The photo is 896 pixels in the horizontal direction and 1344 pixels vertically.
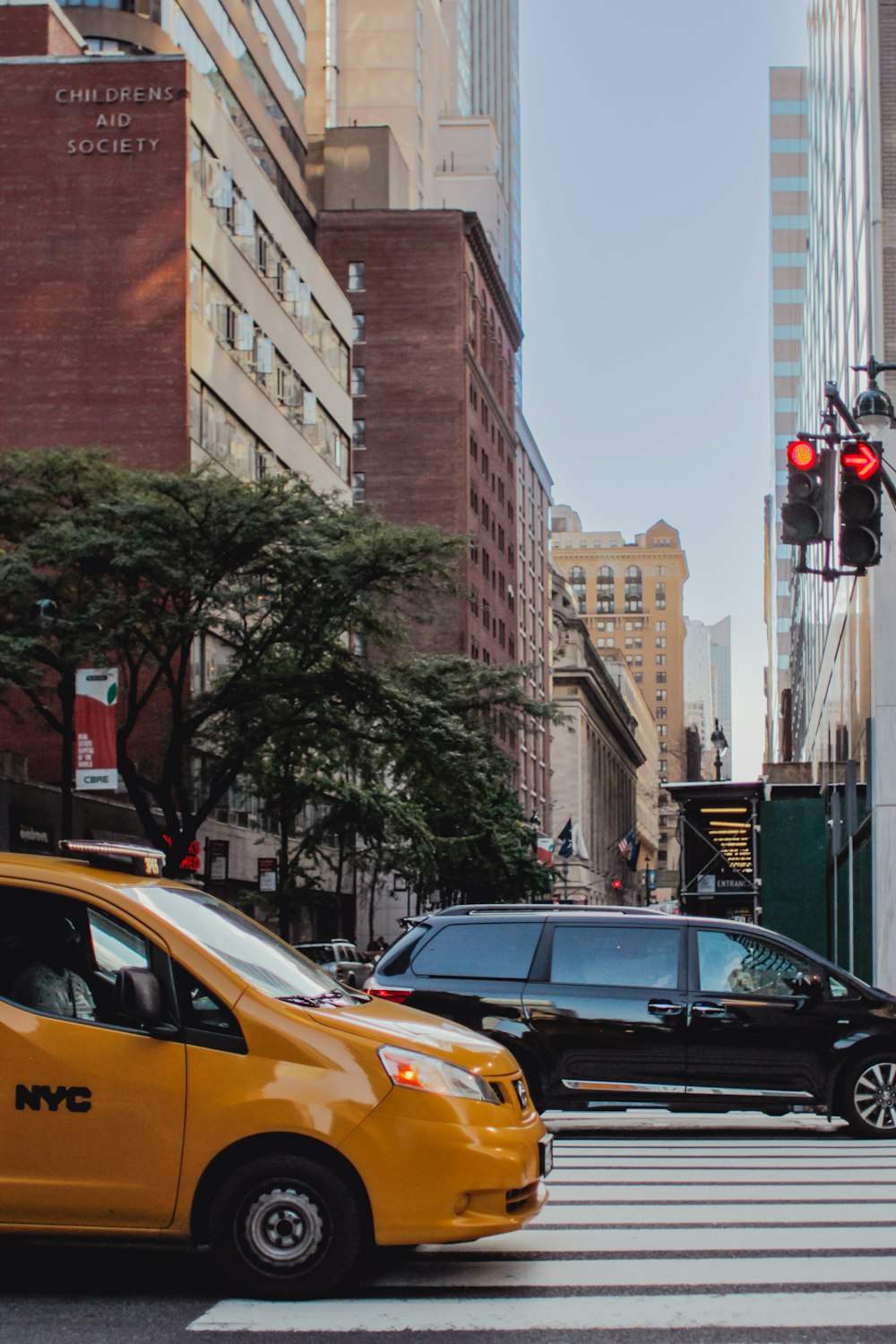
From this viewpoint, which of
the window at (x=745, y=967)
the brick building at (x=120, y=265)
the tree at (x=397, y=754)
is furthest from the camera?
the brick building at (x=120, y=265)

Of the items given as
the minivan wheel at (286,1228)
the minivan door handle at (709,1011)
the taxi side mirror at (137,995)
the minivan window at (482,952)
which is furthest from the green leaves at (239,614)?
the minivan wheel at (286,1228)

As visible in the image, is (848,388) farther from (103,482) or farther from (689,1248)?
(689,1248)

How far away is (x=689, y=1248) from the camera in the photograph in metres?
8.62

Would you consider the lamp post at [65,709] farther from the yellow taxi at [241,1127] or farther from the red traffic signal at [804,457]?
the yellow taxi at [241,1127]

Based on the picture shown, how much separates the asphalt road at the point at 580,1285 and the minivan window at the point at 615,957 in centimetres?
391

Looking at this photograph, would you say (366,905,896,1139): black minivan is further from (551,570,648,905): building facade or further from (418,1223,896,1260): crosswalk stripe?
(551,570,648,905): building facade

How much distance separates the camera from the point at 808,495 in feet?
42.3

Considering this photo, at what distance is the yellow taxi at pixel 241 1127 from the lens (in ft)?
24.5

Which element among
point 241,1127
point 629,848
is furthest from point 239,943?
point 629,848

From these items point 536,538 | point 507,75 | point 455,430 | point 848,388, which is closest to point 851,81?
point 848,388

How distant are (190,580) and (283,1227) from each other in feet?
85.8

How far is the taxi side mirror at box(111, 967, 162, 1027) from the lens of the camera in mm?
7535

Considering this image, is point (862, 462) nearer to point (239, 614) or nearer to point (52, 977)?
point (52, 977)

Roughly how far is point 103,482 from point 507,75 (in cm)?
13407
